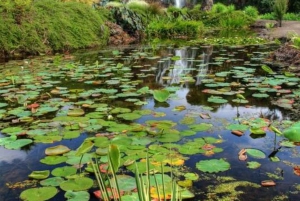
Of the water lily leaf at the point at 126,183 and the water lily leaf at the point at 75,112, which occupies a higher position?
the water lily leaf at the point at 75,112

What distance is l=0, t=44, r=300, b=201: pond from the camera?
5.96 feet

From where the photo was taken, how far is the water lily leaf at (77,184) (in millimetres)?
1687

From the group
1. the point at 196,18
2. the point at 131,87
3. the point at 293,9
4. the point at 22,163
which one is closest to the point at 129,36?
the point at 196,18

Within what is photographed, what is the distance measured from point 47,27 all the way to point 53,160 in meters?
6.30

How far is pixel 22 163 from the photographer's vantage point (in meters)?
2.08

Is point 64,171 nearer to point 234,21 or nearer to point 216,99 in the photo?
point 216,99

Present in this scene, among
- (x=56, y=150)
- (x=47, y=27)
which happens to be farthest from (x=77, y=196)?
(x=47, y=27)

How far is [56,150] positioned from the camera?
215 cm

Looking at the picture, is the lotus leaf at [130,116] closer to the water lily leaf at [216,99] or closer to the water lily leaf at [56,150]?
the water lily leaf at [56,150]

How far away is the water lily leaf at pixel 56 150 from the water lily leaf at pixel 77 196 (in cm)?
55

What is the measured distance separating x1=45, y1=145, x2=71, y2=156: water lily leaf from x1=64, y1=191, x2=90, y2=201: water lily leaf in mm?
548

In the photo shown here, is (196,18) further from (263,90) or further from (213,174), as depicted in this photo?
(213,174)

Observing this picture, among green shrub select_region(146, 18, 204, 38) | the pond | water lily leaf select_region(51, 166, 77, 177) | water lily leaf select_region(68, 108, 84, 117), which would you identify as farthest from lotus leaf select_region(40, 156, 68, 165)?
green shrub select_region(146, 18, 204, 38)

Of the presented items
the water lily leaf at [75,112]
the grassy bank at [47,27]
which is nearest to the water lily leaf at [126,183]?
the water lily leaf at [75,112]
